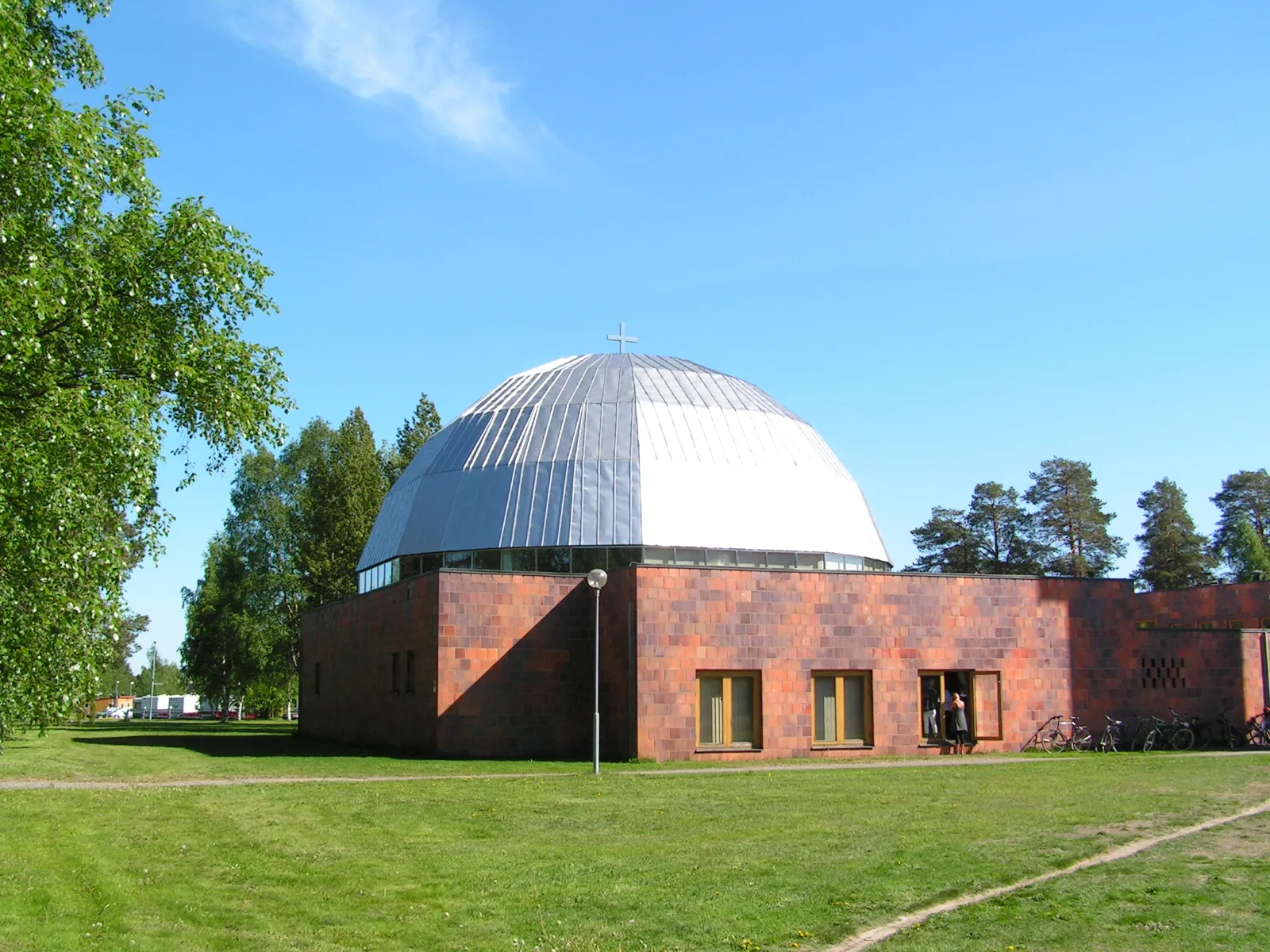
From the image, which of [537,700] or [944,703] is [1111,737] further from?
[537,700]

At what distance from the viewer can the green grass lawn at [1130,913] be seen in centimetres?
951

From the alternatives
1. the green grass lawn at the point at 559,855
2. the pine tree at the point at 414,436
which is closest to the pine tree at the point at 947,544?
the pine tree at the point at 414,436

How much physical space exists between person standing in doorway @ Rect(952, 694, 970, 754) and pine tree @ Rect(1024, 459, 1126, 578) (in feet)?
164

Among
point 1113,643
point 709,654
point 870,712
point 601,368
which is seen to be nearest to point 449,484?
point 601,368

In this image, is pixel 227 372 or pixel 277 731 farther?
pixel 277 731

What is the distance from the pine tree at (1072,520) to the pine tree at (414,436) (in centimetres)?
3936

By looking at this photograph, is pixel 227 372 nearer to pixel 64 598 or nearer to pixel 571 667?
pixel 64 598

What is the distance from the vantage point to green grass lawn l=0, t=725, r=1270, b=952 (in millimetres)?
10547

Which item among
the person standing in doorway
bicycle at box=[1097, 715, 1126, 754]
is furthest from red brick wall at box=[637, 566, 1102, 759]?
bicycle at box=[1097, 715, 1126, 754]

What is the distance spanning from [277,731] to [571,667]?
26.5 metres

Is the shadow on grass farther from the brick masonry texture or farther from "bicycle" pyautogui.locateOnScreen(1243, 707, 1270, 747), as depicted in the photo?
"bicycle" pyautogui.locateOnScreen(1243, 707, 1270, 747)

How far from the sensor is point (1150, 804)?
1764 cm

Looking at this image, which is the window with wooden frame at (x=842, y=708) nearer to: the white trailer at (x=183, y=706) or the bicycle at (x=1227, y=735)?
the bicycle at (x=1227, y=735)

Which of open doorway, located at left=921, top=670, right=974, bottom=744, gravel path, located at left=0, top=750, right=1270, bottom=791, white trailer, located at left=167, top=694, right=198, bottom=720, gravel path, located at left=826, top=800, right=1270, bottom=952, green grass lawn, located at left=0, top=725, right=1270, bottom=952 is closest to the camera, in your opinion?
gravel path, located at left=826, top=800, right=1270, bottom=952
